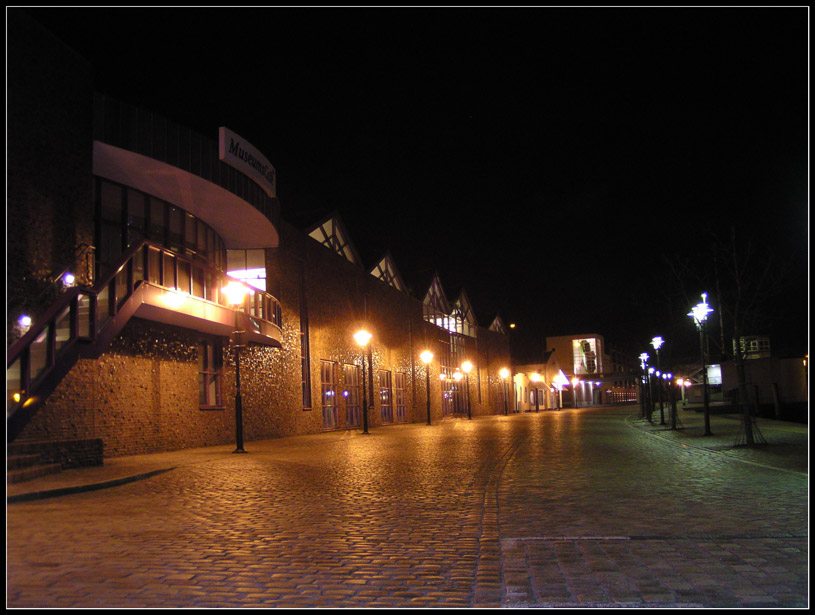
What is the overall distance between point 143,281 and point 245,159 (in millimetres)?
6628

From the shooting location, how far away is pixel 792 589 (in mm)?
4867

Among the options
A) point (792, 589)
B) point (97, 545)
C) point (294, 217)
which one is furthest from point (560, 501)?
point (294, 217)

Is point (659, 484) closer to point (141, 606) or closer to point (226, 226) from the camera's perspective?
point (141, 606)

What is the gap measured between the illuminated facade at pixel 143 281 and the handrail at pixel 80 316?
1.3 inches

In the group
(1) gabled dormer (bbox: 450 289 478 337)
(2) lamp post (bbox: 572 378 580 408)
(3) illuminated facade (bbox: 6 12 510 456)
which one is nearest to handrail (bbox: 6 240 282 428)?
(3) illuminated facade (bbox: 6 12 510 456)

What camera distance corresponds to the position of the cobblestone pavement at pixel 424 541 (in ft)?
16.4

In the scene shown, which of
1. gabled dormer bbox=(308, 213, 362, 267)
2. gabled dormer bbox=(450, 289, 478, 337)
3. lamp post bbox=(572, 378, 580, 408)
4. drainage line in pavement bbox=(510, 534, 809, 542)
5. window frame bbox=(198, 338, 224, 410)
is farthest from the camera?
lamp post bbox=(572, 378, 580, 408)

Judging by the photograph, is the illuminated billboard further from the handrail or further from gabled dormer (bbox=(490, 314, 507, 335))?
the handrail

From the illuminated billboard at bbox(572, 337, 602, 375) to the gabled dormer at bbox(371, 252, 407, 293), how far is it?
71109 millimetres

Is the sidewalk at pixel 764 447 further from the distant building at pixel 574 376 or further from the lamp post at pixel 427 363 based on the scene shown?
the distant building at pixel 574 376

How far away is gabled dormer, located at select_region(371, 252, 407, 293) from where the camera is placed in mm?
43809

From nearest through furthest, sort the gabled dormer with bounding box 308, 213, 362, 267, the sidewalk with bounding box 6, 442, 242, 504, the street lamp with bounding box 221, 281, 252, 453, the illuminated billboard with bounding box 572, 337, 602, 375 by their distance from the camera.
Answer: the sidewalk with bounding box 6, 442, 242, 504
the street lamp with bounding box 221, 281, 252, 453
the gabled dormer with bounding box 308, 213, 362, 267
the illuminated billboard with bounding box 572, 337, 602, 375

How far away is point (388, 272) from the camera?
150ft

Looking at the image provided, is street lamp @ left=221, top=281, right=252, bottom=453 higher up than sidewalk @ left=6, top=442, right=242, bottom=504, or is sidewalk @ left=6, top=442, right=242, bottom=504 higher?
street lamp @ left=221, top=281, right=252, bottom=453
